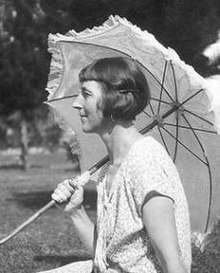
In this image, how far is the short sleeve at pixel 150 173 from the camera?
3.12 meters

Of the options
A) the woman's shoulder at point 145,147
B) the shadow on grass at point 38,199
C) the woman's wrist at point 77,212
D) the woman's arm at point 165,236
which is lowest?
the woman's arm at point 165,236

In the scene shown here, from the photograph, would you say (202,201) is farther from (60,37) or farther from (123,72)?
(123,72)

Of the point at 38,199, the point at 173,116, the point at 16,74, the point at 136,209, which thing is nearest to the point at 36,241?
the point at 173,116

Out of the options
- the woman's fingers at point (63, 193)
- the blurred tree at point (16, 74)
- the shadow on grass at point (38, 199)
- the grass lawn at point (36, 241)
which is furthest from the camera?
the blurred tree at point (16, 74)

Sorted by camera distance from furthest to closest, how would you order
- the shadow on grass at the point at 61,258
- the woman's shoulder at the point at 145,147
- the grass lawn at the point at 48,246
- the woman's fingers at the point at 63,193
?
the shadow on grass at the point at 61,258
the grass lawn at the point at 48,246
the woman's fingers at the point at 63,193
the woman's shoulder at the point at 145,147

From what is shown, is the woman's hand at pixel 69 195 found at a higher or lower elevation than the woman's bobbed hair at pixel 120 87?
lower

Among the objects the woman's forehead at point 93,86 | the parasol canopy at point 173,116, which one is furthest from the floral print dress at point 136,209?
the parasol canopy at point 173,116

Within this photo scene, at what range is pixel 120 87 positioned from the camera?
3254 millimetres

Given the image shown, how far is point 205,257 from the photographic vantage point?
7344mm

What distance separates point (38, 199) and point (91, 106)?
43.6ft

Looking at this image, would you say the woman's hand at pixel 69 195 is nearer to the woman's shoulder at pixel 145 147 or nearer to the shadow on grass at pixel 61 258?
the woman's shoulder at pixel 145 147

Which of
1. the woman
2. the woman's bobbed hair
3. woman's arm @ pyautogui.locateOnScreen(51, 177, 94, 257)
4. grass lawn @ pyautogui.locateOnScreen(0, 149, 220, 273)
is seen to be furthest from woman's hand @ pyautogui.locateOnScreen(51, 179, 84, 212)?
grass lawn @ pyautogui.locateOnScreen(0, 149, 220, 273)

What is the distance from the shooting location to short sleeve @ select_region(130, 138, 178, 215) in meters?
3.12

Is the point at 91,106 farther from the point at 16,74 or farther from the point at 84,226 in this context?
the point at 16,74
